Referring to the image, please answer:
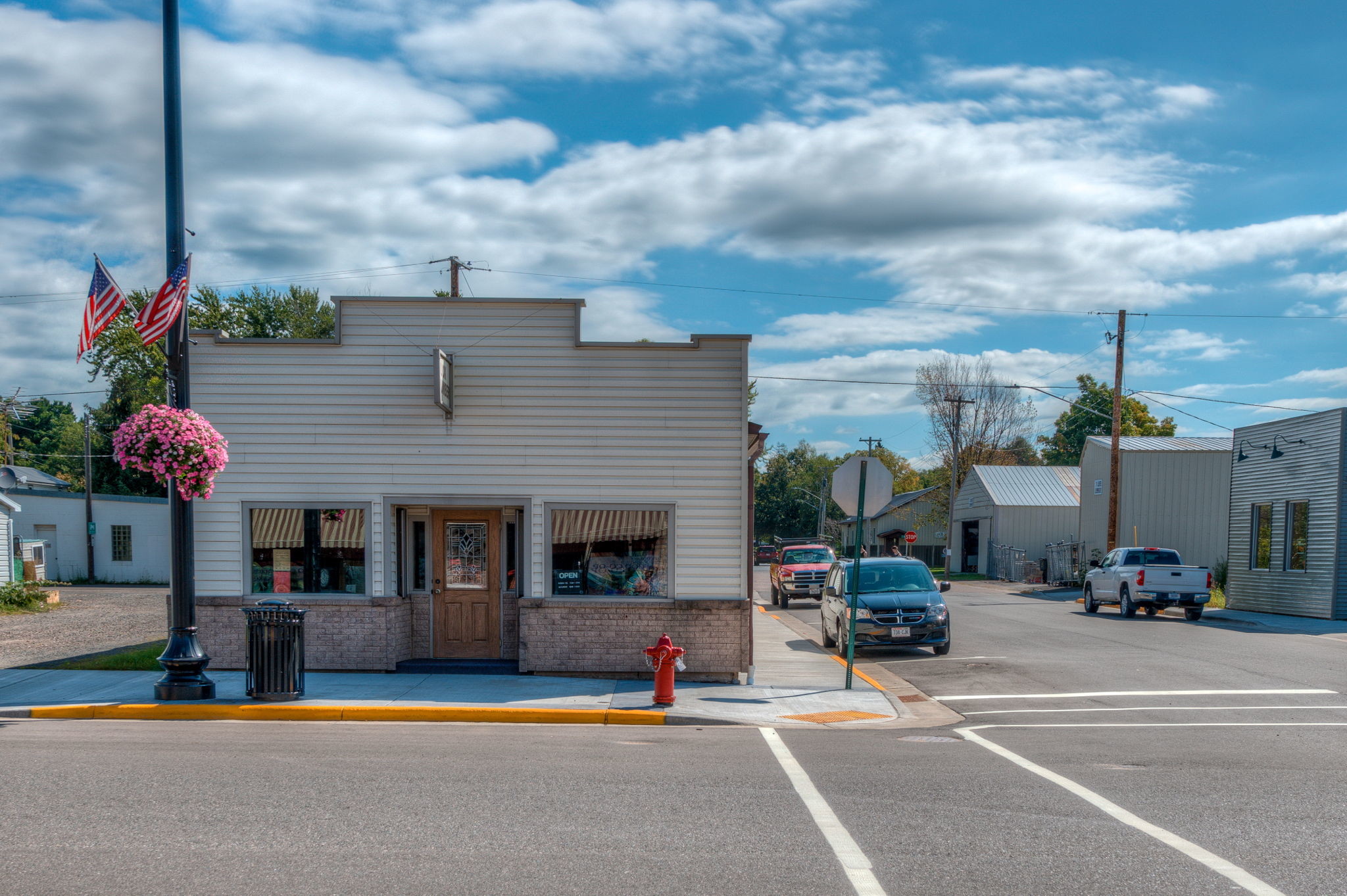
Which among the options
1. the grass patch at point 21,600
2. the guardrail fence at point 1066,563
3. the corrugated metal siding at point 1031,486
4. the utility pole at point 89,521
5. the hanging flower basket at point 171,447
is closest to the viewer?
the hanging flower basket at point 171,447

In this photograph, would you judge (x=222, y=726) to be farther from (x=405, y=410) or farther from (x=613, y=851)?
(x=613, y=851)

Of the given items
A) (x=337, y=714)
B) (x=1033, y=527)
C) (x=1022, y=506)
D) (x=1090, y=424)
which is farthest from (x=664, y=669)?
(x=1090, y=424)

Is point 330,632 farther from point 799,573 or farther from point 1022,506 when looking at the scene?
point 1022,506

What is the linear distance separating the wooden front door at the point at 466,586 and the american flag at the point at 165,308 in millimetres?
4225

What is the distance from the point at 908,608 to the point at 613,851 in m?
12.1

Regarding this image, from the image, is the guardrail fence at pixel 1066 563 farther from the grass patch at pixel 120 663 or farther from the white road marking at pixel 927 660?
the grass patch at pixel 120 663

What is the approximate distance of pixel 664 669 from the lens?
1166 cm

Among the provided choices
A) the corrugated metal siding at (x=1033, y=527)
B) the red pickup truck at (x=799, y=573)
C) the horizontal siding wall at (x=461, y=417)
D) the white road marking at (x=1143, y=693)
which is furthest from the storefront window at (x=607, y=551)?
the corrugated metal siding at (x=1033, y=527)

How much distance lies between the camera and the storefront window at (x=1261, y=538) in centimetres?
2792

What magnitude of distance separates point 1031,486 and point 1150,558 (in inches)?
1006

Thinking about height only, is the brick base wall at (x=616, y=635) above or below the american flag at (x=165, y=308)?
below

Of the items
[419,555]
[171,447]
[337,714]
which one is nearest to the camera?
[337,714]

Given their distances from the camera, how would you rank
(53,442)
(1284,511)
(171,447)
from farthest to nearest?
(53,442) → (1284,511) → (171,447)

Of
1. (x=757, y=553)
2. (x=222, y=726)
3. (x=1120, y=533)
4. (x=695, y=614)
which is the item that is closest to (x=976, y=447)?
(x=757, y=553)
